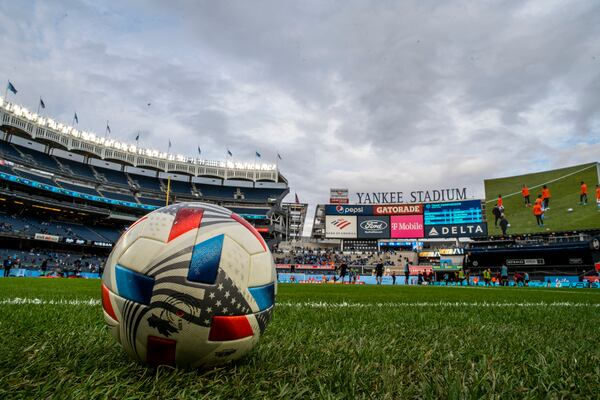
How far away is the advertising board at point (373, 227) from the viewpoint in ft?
190

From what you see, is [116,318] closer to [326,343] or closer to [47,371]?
[47,371]

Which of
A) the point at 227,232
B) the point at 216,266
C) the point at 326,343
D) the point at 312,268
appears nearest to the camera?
the point at 216,266

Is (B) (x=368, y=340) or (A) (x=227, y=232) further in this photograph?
(B) (x=368, y=340)

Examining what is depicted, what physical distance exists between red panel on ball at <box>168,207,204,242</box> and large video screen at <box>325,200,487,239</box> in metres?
55.0

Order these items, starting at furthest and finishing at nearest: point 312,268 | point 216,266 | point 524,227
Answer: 1. point 312,268
2. point 524,227
3. point 216,266

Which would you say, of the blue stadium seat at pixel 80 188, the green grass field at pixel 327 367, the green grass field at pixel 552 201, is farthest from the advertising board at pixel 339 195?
the green grass field at pixel 327 367

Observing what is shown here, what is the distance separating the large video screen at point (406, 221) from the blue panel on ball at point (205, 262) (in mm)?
55066

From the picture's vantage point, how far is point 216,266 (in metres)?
2.10

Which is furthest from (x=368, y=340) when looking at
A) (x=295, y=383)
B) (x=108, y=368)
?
(x=108, y=368)

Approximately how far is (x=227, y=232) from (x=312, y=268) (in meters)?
52.9

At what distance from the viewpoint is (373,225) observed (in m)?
58.6

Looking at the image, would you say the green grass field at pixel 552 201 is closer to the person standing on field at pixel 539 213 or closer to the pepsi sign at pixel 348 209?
the person standing on field at pixel 539 213

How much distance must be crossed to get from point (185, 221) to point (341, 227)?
57.8m

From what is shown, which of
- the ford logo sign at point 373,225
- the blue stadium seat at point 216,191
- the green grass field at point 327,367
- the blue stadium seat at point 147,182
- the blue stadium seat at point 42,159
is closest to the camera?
the green grass field at point 327,367
